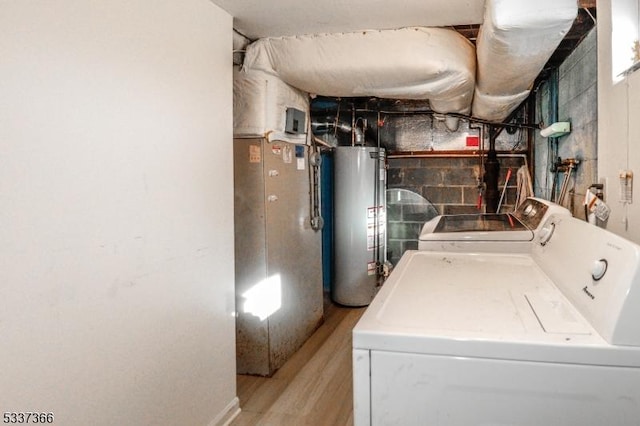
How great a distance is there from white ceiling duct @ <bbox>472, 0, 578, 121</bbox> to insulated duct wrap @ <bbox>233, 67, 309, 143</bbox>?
1201mm

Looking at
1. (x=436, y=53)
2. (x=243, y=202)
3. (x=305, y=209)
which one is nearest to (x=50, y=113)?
(x=243, y=202)

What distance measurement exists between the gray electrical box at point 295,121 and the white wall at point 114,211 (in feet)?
2.26

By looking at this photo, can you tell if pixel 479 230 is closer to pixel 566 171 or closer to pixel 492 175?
pixel 566 171

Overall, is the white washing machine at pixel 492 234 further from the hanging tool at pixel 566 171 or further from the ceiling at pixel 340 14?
the ceiling at pixel 340 14

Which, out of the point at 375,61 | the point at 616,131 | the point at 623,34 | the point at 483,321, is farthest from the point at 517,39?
the point at 483,321

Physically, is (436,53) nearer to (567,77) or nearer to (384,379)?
(567,77)

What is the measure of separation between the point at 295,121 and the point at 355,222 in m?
1.52

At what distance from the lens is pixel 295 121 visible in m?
2.90

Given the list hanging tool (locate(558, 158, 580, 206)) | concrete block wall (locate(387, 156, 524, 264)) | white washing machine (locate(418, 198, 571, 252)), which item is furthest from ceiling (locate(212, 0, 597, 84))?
concrete block wall (locate(387, 156, 524, 264))

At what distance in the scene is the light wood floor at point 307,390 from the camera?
2.27 metres

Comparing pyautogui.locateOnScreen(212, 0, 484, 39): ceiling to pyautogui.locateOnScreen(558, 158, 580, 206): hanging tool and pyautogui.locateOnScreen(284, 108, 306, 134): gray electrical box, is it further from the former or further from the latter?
pyautogui.locateOnScreen(558, 158, 580, 206): hanging tool

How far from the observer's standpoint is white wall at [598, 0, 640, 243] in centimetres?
159

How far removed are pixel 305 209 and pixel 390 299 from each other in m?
1.92

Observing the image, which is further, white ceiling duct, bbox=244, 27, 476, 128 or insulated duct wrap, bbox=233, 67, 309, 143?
insulated duct wrap, bbox=233, 67, 309, 143
